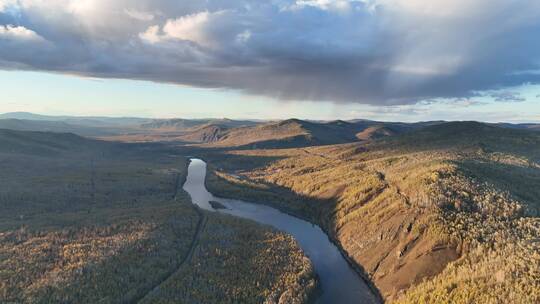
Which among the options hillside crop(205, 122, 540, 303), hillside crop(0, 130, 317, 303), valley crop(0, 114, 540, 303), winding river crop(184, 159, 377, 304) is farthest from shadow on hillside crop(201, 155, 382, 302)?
hillside crop(0, 130, 317, 303)

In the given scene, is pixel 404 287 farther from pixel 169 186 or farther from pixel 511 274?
pixel 169 186

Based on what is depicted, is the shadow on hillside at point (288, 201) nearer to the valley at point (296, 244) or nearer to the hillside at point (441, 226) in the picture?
the hillside at point (441, 226)

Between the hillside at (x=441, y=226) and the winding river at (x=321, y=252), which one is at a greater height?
the hillside at (x=441, y=226)

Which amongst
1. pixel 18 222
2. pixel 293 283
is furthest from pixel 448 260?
pixel 18 222

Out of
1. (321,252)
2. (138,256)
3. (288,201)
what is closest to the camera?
(138,256)

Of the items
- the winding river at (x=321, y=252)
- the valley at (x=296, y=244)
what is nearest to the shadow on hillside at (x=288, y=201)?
the valley at (x=296, y=244)

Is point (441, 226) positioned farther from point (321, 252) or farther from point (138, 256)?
point (138, 256)

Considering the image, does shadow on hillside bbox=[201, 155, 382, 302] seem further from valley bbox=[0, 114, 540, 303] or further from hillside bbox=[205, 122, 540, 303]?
valley bbox=[0, 114, 540, 303]

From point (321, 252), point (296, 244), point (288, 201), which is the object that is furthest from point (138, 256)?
point (288, 201)
